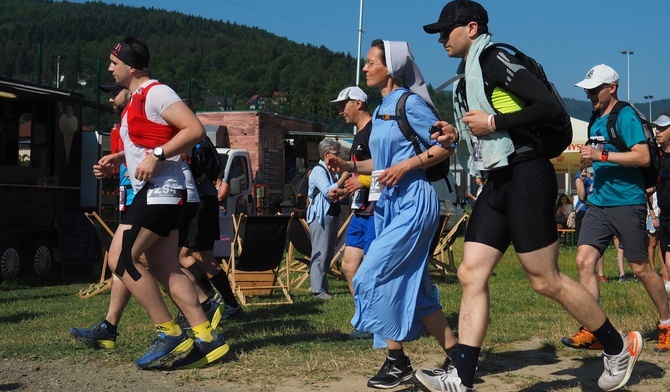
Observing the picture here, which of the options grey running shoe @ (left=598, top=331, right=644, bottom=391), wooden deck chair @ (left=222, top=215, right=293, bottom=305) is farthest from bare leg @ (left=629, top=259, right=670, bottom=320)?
wooden deck chair @ (left=222, top=215, right=293, bottom=305)

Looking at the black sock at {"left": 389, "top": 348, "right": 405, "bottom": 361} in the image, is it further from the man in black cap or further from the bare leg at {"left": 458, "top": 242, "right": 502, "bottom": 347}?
the bare leg at {"left": 458, "top": 242, "right": 502, "bottom": 347}

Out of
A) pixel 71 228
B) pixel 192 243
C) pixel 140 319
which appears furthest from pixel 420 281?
pixel 71 228

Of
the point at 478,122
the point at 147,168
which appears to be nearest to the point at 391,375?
the point at 478,122

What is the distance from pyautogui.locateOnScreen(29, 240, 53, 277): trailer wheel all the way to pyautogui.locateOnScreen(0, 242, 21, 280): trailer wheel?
41cm

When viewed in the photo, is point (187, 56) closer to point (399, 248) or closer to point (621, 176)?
point (621, 176)

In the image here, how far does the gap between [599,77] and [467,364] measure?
2.77 metres

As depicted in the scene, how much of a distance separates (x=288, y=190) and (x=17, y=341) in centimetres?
1854

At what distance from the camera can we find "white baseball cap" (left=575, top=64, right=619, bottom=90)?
6262 millimetres

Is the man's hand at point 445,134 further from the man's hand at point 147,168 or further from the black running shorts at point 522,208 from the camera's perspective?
the man's hand at point 147,168

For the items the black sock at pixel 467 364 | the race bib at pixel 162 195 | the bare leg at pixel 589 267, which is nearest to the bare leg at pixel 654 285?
the bare leg at pixel 589 267

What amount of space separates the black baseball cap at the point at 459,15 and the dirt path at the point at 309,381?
75.1 inches

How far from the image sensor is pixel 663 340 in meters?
6.07

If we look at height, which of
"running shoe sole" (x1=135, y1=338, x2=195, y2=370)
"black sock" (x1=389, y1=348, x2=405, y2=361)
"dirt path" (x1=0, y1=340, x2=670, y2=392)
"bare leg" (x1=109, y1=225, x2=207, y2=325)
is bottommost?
"dirt path" (x1=0, y1=340, x2=670, y2=392)

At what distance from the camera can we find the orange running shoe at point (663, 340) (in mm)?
6012
